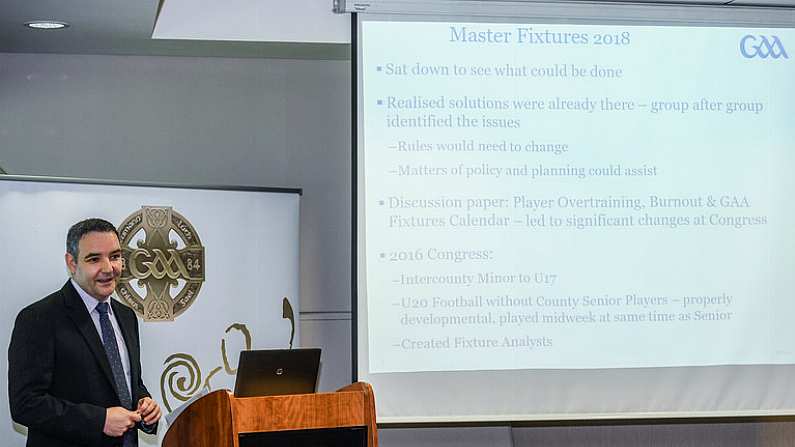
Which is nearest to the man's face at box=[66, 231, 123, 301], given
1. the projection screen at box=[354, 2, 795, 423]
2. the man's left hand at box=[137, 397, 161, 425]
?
the man's left hand at box=[137, 397, 161, 425]

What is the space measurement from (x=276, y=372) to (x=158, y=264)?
1.46 metres

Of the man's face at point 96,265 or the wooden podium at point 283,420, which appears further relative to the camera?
the man's face at point 96,265

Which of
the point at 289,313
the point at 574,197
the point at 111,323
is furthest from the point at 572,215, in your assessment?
the point at 111,323

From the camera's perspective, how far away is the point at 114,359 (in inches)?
134

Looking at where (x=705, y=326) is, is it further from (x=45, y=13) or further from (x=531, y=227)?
(x=45, y=13)

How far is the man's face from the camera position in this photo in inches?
132

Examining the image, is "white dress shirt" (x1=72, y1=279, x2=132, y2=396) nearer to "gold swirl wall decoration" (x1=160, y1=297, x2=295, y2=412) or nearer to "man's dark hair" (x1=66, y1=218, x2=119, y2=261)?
"man's dark hair" (x1=66, y1=218, x2=119, y2=261)

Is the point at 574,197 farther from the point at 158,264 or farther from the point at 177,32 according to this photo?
the point at 177,32

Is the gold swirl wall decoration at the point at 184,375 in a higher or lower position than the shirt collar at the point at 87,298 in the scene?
lower

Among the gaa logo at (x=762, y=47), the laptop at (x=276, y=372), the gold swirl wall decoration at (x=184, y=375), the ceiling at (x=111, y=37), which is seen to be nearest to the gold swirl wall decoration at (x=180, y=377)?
the gold swirl wall decoration at (x=184, y=375)

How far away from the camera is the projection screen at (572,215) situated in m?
4.16

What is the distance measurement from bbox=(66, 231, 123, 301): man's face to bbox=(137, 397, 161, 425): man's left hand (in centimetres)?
41

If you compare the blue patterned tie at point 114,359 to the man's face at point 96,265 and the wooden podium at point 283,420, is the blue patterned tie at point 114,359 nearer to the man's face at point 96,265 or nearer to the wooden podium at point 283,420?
the man's face at point 96,265

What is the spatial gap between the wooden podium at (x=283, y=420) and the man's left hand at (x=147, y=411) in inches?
20.5
